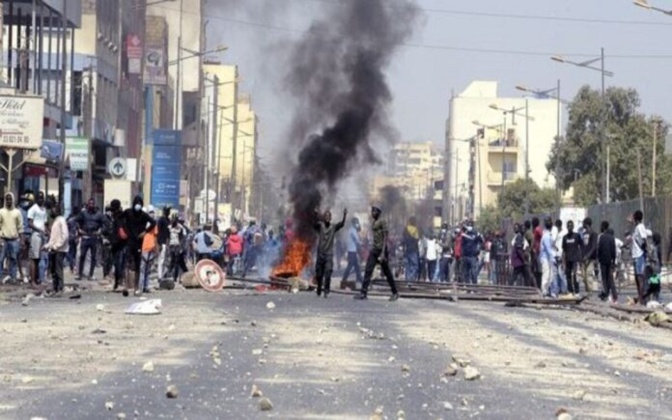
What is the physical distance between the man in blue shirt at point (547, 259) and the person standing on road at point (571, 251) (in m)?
0.29

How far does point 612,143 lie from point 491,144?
57.2 meters

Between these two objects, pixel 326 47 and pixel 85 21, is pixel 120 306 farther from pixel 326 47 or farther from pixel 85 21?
pixel 85 21

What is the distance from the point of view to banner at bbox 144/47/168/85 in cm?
9038

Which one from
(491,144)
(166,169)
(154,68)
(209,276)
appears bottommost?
(209,276)

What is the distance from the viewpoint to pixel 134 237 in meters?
33.1

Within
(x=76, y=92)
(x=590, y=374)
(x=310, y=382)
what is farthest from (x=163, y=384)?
(x=76, y=92)

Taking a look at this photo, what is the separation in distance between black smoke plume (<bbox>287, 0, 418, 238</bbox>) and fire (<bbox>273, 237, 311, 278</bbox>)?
2.51 m

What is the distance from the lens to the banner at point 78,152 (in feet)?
199

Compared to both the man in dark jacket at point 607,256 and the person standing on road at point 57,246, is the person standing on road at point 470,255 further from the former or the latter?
the person standing on road at point 57,246

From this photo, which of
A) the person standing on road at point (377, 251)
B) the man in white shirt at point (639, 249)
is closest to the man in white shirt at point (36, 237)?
the person standing on road at point (377, 251)

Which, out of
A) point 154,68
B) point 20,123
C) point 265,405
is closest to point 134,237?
point 20,123

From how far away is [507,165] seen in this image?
166 m

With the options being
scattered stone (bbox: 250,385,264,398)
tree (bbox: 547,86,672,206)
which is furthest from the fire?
tree (bbox: 547,86,672,206)

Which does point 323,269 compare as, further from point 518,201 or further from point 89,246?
point 518,201
